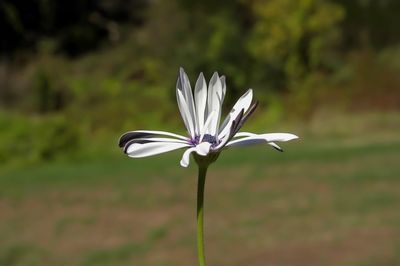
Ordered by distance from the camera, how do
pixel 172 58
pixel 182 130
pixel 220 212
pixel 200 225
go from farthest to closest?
pixel 172 58
pixel 182 130
pixel 220 212
pixel 200 225

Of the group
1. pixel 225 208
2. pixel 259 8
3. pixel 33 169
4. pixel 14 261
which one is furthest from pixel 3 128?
Answer: pixel 14 261

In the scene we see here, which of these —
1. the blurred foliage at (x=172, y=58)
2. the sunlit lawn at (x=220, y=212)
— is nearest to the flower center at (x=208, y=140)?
the sunlit lawn at (x=220, y=212)

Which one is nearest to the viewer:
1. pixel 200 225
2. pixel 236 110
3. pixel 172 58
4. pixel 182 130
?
pixel 200 225

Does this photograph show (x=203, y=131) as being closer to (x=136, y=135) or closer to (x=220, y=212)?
A: (x=136, y=135)

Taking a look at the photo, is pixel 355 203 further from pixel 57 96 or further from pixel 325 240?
pixel 57 96

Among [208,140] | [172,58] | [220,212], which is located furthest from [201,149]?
[172,58]

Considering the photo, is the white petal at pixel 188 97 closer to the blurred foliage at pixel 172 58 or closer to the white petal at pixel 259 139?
the white petal at pixel 259 139
